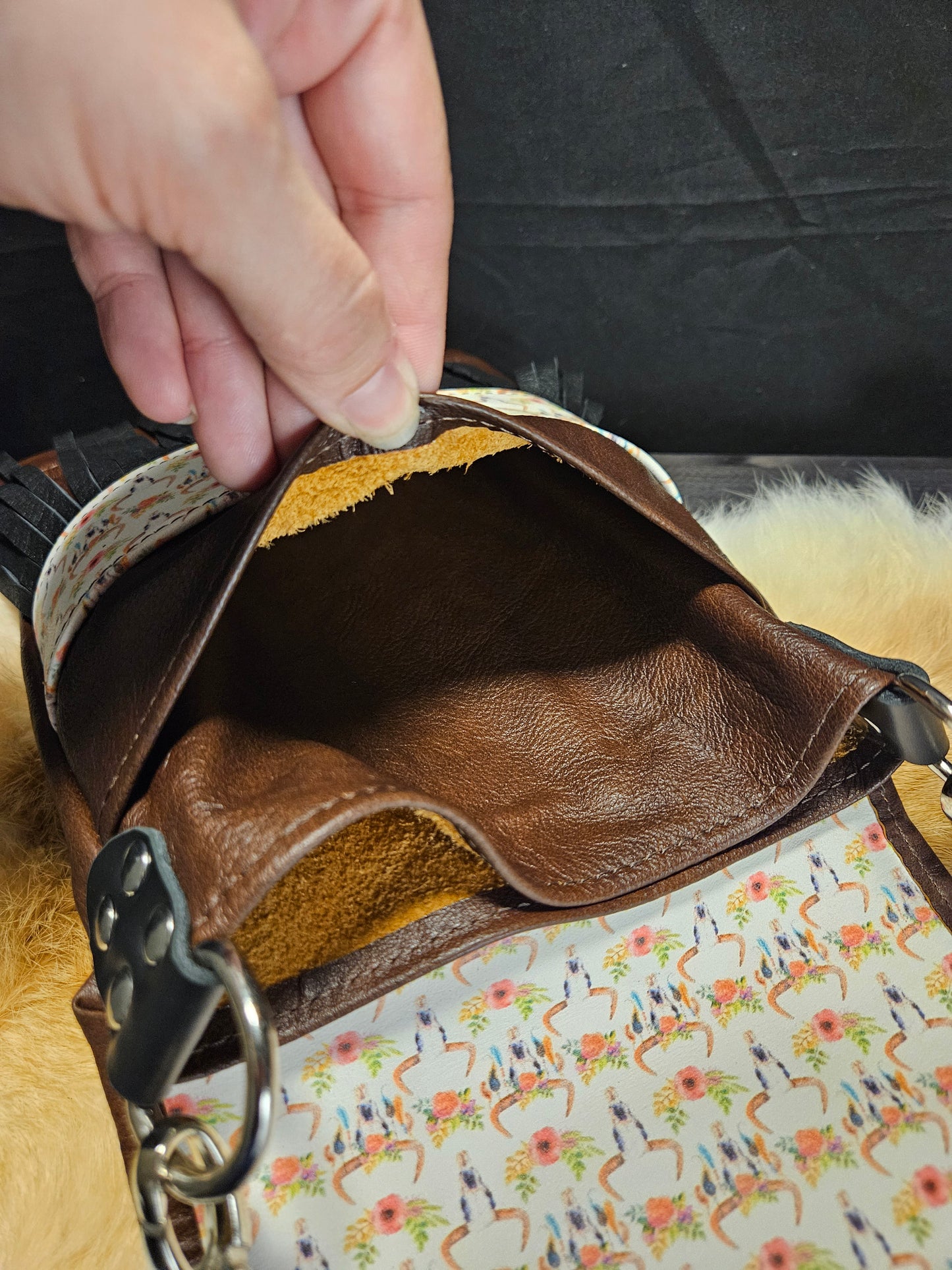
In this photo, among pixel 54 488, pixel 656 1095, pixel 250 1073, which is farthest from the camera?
pixel 54 488

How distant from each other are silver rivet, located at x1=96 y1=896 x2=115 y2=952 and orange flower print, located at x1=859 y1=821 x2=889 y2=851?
33 centimetres

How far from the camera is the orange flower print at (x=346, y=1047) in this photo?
421 mm

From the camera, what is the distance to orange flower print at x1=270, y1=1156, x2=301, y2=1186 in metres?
0.39

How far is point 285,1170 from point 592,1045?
13cm

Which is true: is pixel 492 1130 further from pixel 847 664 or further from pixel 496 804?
pixel 847 664

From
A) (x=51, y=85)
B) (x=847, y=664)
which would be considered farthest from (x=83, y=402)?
(x=847, y=664)

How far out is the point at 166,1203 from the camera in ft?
1.15

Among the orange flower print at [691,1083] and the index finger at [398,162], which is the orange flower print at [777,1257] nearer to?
the orange flower print at [691,1083]

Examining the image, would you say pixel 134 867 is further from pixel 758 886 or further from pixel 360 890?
pixel 758 886

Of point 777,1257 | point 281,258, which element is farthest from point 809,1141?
point 281,258

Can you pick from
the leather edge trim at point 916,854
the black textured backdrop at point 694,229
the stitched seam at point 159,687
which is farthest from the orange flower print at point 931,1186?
the black textured backdrop at point 694,229

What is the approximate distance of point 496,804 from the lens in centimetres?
45

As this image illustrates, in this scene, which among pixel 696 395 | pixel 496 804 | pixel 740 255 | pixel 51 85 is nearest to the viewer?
pixel 51 85

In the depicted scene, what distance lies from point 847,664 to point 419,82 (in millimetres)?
349
